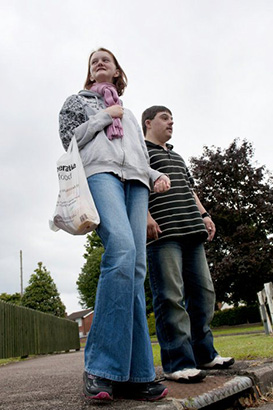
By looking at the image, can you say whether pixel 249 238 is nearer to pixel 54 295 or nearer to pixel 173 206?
pixel 54 295

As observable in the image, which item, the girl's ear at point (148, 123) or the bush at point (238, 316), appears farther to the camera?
the bush at point (238, 316)

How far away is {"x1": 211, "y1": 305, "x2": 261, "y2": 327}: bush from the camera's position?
Answer: 85.7 ft

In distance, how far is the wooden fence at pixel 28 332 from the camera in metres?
10.6

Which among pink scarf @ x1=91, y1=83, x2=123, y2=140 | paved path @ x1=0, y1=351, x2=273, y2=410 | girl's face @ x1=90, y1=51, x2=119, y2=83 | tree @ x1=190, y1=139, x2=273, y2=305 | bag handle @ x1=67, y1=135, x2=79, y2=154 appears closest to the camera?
paved path @ x1=0, y1=351, x2=273, y2=410

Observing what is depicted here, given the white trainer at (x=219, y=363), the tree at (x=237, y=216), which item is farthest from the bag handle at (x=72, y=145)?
the tree at (x=237, y=216)

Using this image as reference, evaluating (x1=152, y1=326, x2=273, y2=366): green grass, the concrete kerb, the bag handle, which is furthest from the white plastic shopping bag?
(x1=152, y1=326, x2=273, y2=366): green grass

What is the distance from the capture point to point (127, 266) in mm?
2023

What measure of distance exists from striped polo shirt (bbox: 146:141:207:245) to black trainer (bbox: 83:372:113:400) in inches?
43.1

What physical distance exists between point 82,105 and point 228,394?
69.6 inches

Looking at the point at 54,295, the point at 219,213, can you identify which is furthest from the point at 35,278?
the point at 219,213

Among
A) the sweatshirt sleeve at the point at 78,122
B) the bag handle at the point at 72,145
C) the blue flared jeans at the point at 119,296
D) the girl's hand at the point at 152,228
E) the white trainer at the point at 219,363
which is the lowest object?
the white trainer at the point at 219,363

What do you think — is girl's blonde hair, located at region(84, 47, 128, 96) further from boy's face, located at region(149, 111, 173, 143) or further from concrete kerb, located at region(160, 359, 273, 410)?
concrete kerb, located at region(160, 359, 273, 410)

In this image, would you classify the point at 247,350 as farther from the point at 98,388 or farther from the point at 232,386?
the point at 98,388

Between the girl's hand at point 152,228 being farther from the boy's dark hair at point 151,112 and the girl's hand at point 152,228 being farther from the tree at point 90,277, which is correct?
the tree at point 90,277
